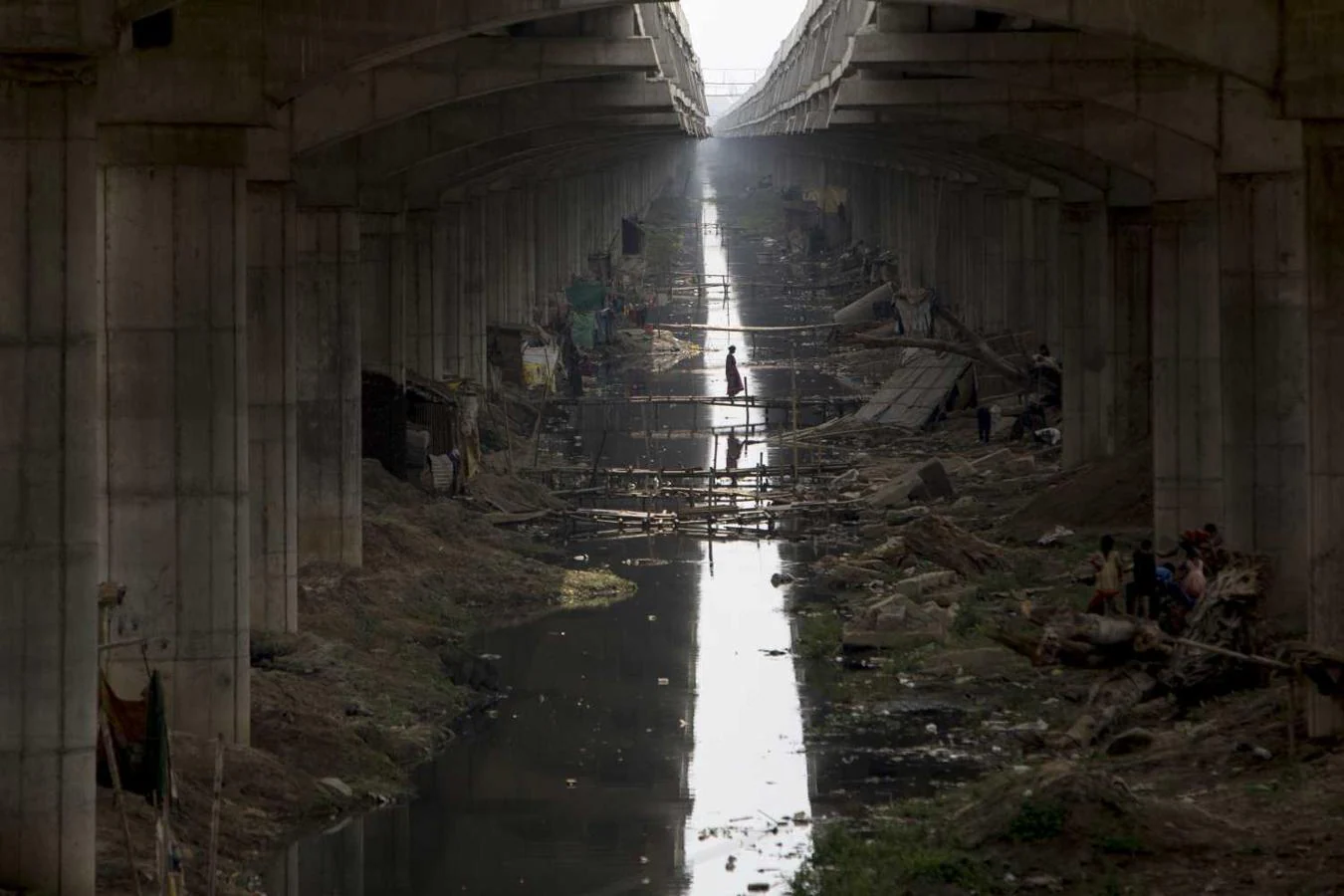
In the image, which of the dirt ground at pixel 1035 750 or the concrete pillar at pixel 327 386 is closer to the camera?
the dirt ground at pixel 1035 750

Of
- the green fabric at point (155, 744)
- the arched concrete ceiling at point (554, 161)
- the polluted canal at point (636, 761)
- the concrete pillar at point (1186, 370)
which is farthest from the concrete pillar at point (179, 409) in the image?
the arched concrete ceiling at point (554, 161)

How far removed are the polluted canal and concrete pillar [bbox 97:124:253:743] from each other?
224 cm

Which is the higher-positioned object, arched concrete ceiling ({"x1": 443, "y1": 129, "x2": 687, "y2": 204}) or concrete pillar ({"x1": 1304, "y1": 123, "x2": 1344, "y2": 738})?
arched concrete ceiling ({"x1": 443, "y1": 129, "x2": 687, "y2": 204})

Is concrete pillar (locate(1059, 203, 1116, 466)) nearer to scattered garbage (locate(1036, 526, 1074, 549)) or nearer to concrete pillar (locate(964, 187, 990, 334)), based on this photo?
scattered garbage (locate(1036, 526, 1074, 549))

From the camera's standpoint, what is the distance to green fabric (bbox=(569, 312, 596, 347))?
7731cm

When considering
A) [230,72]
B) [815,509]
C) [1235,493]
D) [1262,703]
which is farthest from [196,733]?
[815,509]

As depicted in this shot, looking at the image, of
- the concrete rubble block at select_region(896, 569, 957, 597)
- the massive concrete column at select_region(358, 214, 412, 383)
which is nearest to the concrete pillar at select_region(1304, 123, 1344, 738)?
the concrete rubble block at select_region(896, 569, 957, 597)

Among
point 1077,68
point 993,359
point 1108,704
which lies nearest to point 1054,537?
point 1077,68

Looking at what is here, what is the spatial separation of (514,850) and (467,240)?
124 ft

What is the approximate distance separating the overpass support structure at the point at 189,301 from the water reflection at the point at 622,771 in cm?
253

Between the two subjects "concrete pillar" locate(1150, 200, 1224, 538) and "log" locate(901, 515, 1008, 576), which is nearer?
"concrete pillar" locate(1150, 200, 1224, 538)

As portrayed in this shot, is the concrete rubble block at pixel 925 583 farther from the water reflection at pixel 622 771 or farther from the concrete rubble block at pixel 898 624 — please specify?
the concrete rubble block at pixel 898 624

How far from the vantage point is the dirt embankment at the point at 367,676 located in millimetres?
20766

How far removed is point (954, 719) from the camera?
2584 cm
